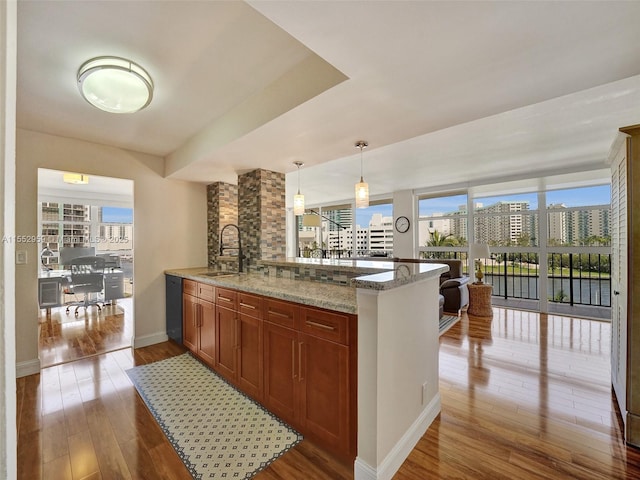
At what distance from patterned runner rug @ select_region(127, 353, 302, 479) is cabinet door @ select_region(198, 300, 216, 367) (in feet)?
0.57

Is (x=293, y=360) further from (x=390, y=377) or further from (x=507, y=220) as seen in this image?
(x=507, y=220)

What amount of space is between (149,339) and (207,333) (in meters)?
1.32

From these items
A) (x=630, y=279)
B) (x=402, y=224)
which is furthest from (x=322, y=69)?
(x=402, y=224)

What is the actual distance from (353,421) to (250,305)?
1.14 metres

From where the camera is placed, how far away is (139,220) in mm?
3561

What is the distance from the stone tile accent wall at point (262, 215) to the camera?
3.38 m

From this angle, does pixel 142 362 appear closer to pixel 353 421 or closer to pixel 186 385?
pixel 186 385

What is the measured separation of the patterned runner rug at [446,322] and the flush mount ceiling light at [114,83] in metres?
4.30

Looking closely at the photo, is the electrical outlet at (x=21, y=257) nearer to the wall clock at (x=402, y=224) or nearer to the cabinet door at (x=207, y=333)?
the cabinet door at (x=207, y=333)

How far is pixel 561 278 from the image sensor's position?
5203mm

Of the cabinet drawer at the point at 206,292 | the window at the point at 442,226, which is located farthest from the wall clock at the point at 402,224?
the cabinet drawer at the point at 206,292

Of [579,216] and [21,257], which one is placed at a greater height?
[579,216]

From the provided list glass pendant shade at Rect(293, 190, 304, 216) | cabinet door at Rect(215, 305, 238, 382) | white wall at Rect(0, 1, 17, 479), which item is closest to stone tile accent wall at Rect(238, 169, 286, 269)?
glass pendant shade at Rect(293, 190, 304, 216)

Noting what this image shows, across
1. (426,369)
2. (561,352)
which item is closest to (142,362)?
(426,369)
